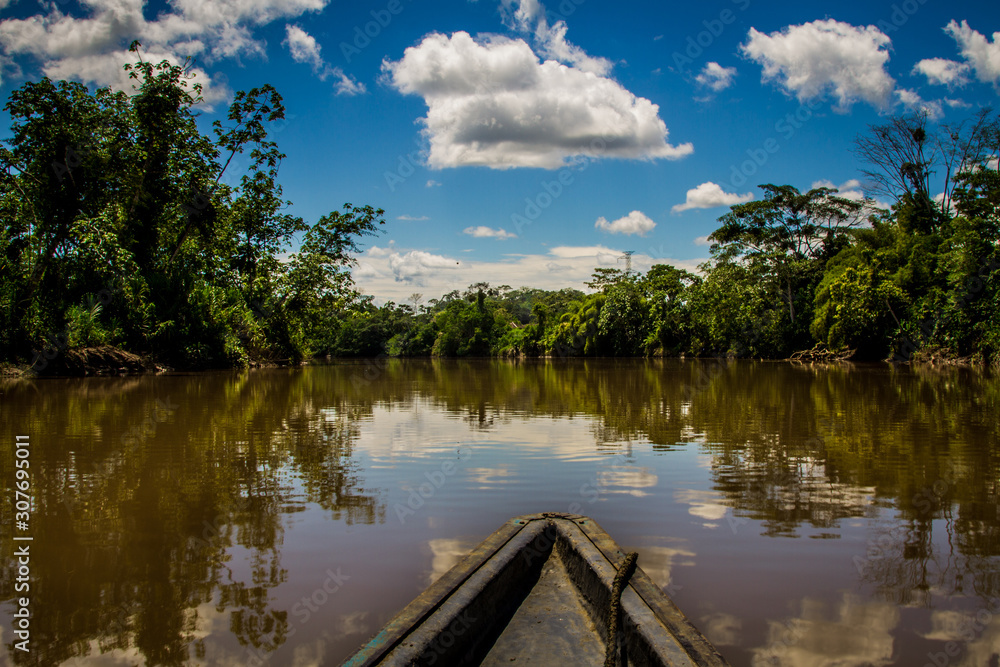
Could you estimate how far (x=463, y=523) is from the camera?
156 inches

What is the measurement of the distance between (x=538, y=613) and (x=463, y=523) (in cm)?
139

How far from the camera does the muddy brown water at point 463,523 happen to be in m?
2.47

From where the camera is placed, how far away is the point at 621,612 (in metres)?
2.22
